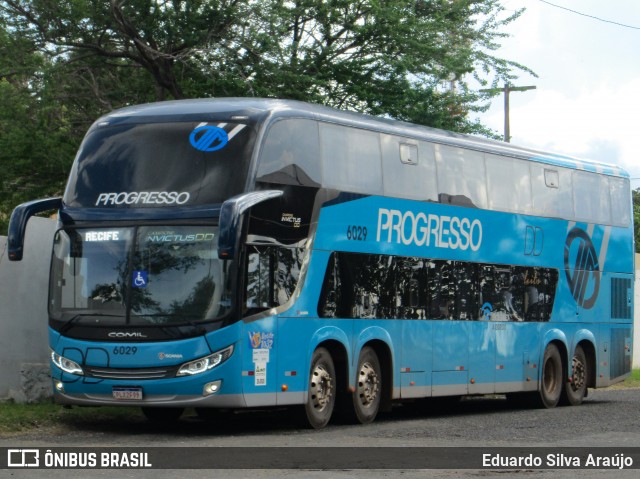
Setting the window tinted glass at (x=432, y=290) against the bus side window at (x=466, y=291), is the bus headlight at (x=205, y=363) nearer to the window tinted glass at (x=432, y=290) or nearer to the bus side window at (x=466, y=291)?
the window tinted glass at (x=432, y=290)

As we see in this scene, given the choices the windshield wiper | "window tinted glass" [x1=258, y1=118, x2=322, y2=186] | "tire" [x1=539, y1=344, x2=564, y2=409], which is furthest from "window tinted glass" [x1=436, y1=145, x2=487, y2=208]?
the windshield wiper

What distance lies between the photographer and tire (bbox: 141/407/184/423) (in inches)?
685

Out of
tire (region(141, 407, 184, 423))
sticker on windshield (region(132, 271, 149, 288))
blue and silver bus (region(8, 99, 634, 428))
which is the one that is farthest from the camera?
tire (region(141, 407, 184, 423))

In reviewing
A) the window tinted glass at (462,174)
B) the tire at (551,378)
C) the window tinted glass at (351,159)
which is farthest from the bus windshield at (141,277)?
Answer: the tire at (551,378)

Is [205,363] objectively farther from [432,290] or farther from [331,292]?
[432,290]

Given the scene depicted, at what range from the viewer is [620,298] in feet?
82.8

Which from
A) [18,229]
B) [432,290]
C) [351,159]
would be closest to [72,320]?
[18,229]

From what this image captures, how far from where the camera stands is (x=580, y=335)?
2392 cm

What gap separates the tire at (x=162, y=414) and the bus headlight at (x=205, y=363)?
2.23 meters

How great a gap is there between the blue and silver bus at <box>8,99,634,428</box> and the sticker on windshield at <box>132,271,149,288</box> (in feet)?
0.12

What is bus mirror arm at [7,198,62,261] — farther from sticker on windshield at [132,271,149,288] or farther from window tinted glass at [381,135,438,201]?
window tinted glass at [381,135,438,201]

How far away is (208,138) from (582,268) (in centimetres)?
1020

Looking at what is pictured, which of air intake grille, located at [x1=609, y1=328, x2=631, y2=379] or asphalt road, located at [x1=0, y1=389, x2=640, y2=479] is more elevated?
air intake grille, located at [x1=609, y1=328, x2=631, y2=379]

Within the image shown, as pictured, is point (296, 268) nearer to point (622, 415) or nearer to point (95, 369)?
point (95, 369)
